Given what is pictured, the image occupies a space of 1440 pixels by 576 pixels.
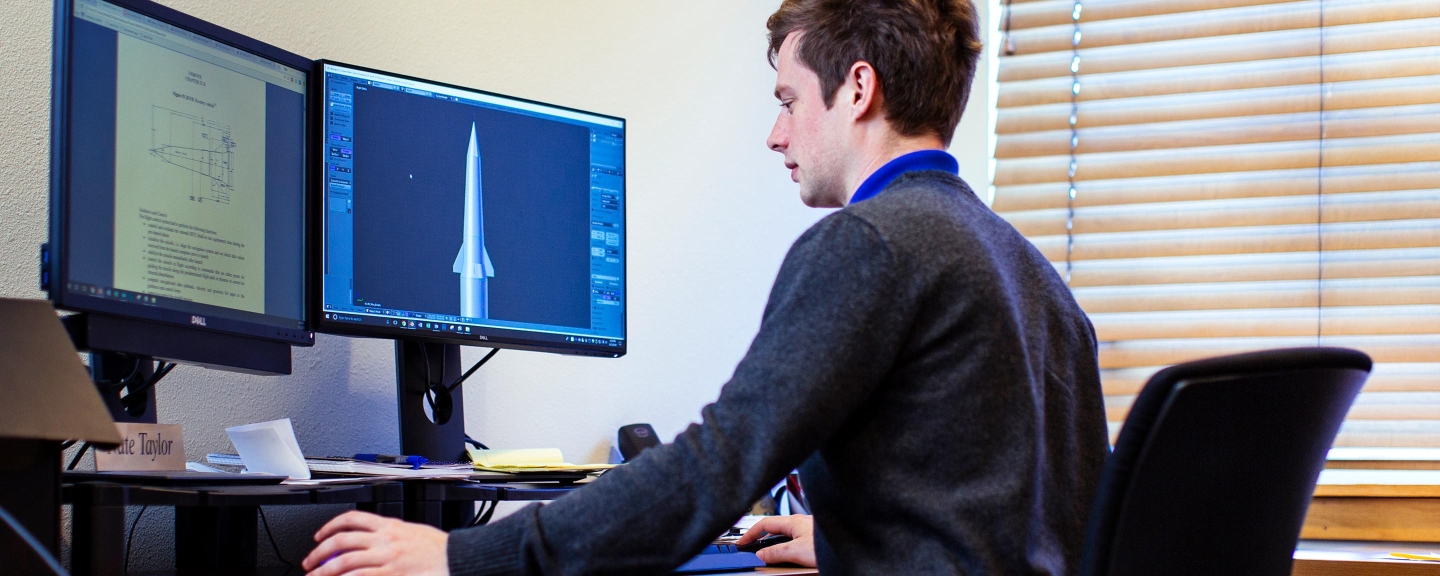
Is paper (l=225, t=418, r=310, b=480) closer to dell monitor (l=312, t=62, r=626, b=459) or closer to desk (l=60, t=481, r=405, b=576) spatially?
desk (l=60, t=481, r=405, b=576)

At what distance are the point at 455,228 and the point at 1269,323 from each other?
146 cm

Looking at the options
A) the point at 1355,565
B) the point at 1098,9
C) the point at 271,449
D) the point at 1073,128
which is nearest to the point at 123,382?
the point at 271,449

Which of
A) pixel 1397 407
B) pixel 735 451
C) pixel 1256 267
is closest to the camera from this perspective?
pixel 735 451

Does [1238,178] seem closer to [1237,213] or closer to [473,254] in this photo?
[1237,213]

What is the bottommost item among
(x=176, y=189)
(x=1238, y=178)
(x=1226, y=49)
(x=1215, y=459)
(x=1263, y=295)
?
(x=1215, y=459)

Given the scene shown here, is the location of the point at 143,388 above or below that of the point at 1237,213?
below

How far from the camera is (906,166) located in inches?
47.1

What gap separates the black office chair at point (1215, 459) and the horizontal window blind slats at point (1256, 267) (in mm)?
1209

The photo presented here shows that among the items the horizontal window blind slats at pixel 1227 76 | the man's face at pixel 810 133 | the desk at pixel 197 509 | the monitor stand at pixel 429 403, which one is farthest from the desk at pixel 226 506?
the horizontal window blind slats at pixel 1227 76

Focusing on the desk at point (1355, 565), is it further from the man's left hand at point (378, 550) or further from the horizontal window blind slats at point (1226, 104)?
the man's left hand at point (378, 550)

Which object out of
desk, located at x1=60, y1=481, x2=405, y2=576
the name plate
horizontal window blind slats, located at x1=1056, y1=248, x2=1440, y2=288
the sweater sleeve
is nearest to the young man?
the sweater sleeve

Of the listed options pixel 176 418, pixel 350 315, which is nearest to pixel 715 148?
pixel 350 315

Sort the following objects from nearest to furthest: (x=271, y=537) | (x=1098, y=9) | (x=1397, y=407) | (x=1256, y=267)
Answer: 1. (x=271, y=537)
2. (x=1397, y=407)
3. (x=1256, y=267)
4. (x=1098, y=9)

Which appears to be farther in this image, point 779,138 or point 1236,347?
point 1236,347
